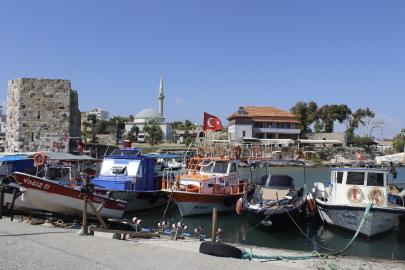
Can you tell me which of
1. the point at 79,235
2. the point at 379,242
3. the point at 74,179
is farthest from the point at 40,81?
the point at 379,242

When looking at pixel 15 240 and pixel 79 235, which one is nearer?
pixel 15 240

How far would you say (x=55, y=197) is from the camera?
43.8 ft

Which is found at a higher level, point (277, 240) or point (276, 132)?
point (276, 132)

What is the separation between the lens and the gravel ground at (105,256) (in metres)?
7.09

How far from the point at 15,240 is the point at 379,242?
13.6m

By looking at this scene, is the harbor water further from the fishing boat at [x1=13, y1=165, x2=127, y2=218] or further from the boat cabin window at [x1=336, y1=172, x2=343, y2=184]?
the fishing boat at [x1=13, y1=165, x2=127, y2=218]

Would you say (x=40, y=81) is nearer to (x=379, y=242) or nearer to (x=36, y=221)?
(x=36, y=221)

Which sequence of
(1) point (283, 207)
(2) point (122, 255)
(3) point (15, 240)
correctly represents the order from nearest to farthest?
(2) point (122, 255), (3) point (15, 240), (1) point (283, 207)

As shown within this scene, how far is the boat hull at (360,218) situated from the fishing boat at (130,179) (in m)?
9.86

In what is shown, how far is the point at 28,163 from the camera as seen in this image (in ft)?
67.5

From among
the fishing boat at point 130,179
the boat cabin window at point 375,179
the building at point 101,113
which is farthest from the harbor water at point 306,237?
the building at point 101,113

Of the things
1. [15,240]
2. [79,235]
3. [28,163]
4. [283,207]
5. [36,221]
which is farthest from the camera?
[28,163]

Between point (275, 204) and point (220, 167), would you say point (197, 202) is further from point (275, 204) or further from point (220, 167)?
point (275, 204)

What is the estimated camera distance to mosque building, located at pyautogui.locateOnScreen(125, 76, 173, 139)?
8696 centimetres
